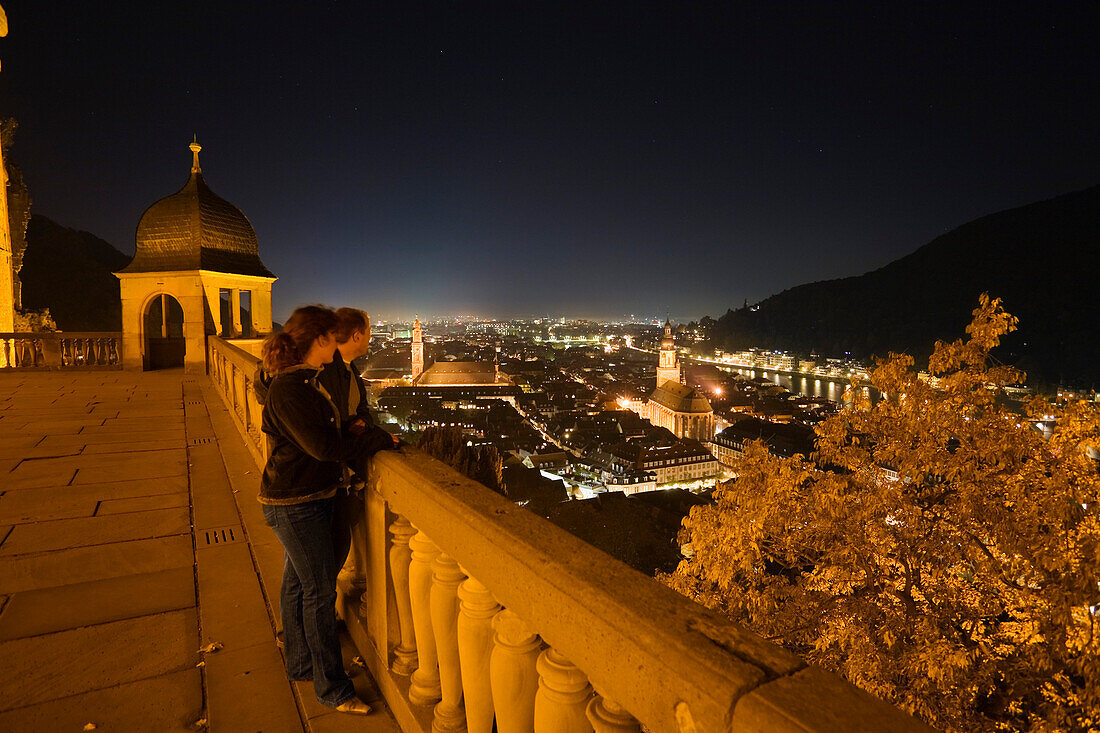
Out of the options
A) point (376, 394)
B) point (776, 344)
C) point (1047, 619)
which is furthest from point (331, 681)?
point (776, 344)

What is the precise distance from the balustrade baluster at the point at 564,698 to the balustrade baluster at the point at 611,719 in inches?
2.0

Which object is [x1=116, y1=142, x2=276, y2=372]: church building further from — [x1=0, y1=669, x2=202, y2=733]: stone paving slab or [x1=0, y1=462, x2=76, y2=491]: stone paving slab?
[x1=0, y1=669, x2=202, y2=733]: stone paving slab

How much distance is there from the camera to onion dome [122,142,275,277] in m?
14.7

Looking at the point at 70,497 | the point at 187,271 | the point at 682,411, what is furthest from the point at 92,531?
the point at 682,411

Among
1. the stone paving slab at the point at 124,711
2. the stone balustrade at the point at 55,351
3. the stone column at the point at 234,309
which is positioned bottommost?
the stone paving slab at the point at 124,711

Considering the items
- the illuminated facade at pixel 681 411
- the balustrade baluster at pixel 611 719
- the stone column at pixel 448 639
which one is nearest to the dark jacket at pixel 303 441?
the stone column at pixel 448 639

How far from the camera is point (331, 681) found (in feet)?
7.77

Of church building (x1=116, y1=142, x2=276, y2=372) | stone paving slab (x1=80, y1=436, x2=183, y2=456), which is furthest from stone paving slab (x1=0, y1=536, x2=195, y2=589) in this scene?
church building (x1=116, y1=142, x2=276, y2=372)

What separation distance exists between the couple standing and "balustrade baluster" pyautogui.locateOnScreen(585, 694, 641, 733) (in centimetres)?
144

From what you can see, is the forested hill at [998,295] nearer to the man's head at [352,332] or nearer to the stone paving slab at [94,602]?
the man's head at [352,332]

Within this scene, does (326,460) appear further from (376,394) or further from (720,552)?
(376,394)

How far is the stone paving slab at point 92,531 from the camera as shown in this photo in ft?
12.5

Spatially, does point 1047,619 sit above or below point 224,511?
below

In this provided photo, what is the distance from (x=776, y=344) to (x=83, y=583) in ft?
504
